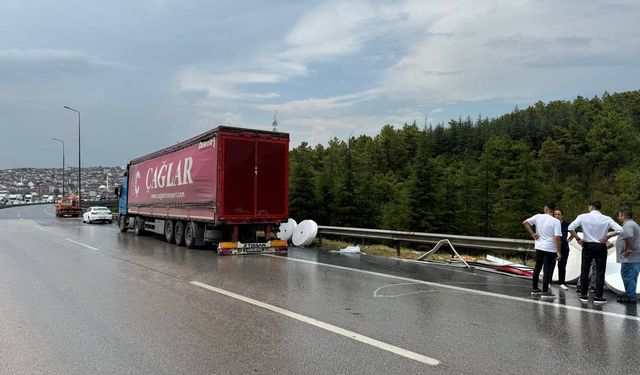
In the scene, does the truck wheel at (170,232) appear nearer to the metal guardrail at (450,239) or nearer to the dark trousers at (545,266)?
the metal guardrail at (450,239)

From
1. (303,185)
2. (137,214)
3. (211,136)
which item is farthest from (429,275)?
(303,185)

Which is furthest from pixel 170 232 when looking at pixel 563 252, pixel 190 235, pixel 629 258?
pixel 629 258

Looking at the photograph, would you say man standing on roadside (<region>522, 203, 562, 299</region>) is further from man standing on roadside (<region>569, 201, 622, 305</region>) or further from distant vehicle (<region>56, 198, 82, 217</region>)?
distant vehicle (<region>56, 198, 82, 217</region>)

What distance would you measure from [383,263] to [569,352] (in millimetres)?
7444

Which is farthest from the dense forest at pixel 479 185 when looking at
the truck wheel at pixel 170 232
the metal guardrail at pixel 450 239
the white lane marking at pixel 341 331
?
the white lane marking at pixel 341 331

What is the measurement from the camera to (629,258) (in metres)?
7.95

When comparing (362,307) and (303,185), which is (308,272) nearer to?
(362,307)

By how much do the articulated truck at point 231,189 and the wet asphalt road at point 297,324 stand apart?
12.6 feet

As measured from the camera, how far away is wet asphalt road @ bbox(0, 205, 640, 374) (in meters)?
4.93

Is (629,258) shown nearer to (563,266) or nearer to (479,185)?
(563,266)

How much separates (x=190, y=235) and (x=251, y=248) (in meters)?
2.59

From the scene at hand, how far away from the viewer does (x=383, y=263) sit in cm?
1267

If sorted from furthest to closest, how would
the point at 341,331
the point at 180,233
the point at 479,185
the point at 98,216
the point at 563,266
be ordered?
the point at 479,185
the point at 98,216
the point at 180,233
the point at 563,266
the point at 341,331

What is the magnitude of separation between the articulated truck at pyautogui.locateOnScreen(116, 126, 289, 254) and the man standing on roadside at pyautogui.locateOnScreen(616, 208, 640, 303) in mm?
9542
